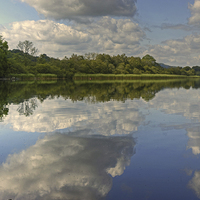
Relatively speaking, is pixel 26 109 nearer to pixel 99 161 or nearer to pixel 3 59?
pixel 99 161

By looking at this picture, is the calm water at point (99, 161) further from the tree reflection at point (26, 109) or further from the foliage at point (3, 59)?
the foliage at point (3, 59)

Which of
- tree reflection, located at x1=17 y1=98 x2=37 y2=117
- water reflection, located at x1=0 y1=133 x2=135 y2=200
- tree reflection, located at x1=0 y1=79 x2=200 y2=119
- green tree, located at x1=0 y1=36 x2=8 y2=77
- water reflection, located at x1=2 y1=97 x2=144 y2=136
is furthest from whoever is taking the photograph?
green tree, located at x1=0 y1=36 x2=8 y2=77

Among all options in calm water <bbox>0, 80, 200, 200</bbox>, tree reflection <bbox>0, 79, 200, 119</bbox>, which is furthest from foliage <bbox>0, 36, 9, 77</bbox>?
calm water <bbox>0, 80, 200, 200</bbox>

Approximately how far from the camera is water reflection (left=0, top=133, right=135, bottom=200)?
442 centimetres

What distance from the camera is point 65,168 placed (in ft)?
18.0

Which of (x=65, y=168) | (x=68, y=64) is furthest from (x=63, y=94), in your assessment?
(x=68, y=64)

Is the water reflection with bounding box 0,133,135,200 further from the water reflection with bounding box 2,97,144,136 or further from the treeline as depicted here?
the treeline

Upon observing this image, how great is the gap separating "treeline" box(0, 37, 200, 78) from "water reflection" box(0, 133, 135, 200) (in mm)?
73351

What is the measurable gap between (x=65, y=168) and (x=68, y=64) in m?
115

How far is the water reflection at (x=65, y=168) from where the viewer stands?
14.5 feet

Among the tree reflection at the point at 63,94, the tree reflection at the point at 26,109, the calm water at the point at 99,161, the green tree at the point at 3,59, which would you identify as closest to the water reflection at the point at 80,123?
the calm water at the point at 99,161

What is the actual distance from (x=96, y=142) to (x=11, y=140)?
10.7ft

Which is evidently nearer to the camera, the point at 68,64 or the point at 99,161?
the point at 99,161

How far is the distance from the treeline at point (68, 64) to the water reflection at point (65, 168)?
73.4 metres
